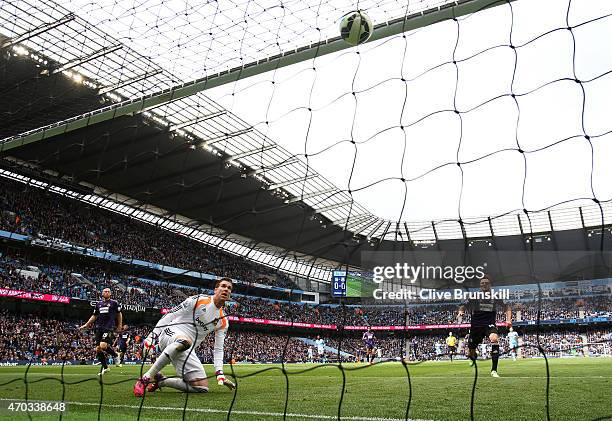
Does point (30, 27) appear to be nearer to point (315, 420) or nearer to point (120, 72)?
point (120, 72)

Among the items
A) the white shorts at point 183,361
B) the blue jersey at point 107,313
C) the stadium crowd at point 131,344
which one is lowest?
the stadium crowd at point 131,344

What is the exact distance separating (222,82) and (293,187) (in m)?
13.8

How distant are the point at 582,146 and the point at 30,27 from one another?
714 inches

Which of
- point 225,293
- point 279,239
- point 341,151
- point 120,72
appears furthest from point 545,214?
point 225,293

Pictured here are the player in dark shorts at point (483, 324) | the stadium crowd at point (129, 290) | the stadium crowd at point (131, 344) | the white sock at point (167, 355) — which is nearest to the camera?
the white sock at point (167, 355)

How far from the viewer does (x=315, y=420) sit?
145 inches

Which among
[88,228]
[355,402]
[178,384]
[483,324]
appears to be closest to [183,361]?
[178,384]

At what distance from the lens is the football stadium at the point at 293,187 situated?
215 inches

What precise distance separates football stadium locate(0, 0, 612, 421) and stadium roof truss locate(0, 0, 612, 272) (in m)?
0.09

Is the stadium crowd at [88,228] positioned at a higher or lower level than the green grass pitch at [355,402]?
higher

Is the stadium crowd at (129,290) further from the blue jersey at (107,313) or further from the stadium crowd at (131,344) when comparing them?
the blue jersey at (107,313)

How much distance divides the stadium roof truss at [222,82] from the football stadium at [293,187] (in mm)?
85

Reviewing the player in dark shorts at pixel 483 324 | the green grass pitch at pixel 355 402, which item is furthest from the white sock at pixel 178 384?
the player in dark shorts at pixel 483 324

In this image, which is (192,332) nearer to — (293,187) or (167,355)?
(167,355)
